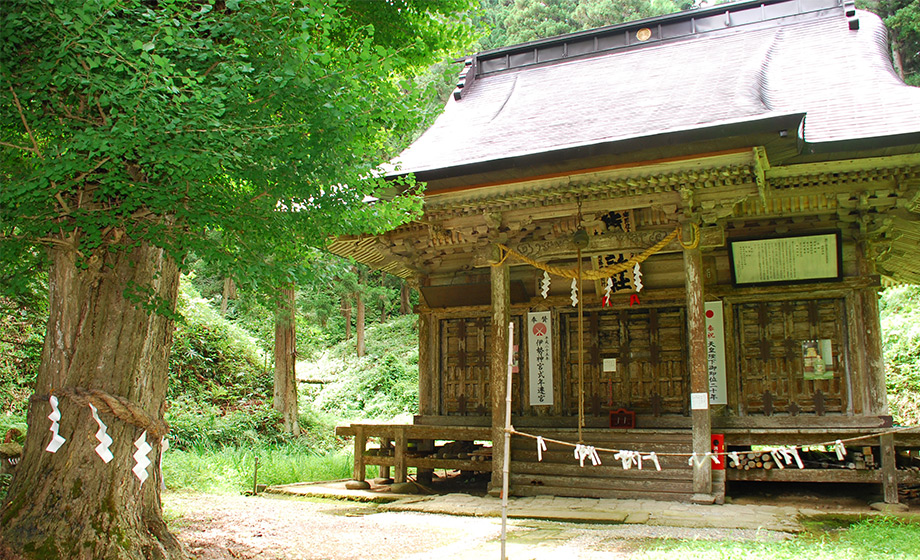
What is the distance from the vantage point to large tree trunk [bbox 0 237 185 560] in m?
4.40

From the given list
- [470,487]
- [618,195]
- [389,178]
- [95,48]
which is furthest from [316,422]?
[95,48]

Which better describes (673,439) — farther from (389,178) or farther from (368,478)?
(368,478)

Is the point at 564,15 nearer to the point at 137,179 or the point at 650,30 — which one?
the point at 650,30

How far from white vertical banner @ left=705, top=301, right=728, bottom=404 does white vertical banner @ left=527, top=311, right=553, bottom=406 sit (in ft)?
7.64

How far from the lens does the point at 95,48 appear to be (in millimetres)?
3695

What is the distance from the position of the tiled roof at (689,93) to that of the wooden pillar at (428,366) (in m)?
2.89

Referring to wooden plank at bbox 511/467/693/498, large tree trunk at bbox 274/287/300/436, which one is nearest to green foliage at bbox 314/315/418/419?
large tree trunk at bbox 274/287/300/436

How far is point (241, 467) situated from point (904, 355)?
1429 cm

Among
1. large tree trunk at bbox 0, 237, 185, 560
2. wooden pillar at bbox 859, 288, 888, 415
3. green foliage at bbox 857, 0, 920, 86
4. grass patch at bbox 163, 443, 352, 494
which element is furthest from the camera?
green foliage at bbox 857, 0, 920, 86

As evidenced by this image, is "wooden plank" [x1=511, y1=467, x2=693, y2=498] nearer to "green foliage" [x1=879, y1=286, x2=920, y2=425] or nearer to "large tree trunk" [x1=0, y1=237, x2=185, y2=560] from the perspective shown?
"large tree trunk" [x1=0, y1=237, x2=185, y2=560]

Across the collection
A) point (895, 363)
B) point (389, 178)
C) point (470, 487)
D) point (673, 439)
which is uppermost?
point (389, 178)

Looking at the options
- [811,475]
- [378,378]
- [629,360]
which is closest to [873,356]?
[811,475]

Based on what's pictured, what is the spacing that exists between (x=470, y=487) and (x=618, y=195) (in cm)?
536

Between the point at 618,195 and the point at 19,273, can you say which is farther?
the point at 618,195
